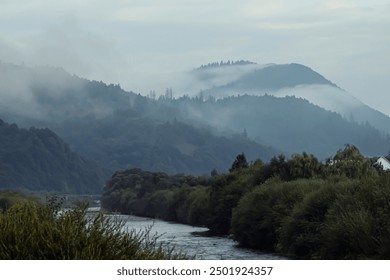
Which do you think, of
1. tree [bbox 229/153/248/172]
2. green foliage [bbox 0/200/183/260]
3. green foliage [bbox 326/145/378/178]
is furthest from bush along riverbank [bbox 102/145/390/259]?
green foliage [bbox 0/200/183/260]

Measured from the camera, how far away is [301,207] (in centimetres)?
7125

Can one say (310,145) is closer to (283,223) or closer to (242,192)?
(242,192)

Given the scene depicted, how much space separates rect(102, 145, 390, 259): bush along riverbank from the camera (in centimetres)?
5472

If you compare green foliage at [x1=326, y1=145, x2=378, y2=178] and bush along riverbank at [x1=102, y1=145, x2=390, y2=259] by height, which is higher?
green foliage at [x1=326, y1=145, x2=378, y2=178]

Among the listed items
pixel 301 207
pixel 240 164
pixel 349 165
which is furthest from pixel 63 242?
pixel 240 164

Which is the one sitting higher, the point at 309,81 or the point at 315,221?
the point at 309,81

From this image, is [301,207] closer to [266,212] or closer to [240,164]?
[266,212]

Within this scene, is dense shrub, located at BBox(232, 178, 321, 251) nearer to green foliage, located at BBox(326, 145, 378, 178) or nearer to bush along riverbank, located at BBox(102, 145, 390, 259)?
bush along riverbank, located at BBox(102, 145, 390, 259)

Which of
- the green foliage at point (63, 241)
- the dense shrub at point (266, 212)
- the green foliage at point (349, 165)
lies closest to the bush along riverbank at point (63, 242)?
the green foliage at point (63, 241)

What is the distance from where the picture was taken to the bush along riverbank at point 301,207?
54719 millimetres

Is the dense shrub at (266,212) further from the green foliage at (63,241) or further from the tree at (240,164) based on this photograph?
the green foliage at (63,241)

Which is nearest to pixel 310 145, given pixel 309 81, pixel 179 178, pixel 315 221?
pixel 179 178

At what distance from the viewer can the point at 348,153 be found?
117375mm
